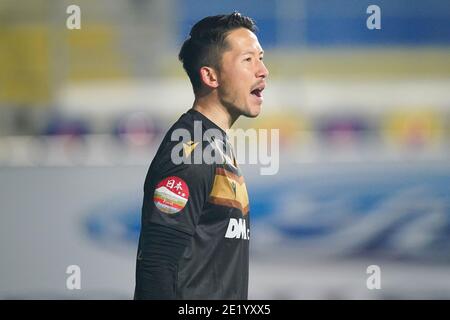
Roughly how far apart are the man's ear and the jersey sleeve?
0.38 meters

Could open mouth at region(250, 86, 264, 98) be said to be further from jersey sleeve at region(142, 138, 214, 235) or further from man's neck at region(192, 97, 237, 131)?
jersey sleeve at region(142, 138, 214, 235)

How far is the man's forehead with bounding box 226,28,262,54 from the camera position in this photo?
3.25 m

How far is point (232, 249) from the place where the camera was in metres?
2.98

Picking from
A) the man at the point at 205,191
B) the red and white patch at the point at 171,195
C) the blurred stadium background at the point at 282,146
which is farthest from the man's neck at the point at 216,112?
the blurred stadium background at the point at 282,146

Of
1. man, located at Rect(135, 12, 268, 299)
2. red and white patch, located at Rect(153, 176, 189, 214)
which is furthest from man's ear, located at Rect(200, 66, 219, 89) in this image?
red and white patch, located at Rect(153, 176, 189, 214)

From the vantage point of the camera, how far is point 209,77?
3.23 m

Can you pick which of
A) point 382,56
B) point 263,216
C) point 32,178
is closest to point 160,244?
point 263,216

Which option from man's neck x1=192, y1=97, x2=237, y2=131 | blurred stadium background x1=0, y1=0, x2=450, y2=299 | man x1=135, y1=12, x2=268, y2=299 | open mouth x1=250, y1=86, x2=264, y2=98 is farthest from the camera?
blurred stadium background x1=0, y1=0, x2=450, y2=299

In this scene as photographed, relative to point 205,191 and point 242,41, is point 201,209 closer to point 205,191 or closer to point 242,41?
point 205,191

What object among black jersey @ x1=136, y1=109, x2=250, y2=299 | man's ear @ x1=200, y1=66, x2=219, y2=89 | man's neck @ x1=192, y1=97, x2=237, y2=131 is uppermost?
man's ear @ x1=200, y1=66, x2=219, y2=89

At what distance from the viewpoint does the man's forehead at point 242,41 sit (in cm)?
325

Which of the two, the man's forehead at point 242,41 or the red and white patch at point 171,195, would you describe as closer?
the red and white patch at point 171,195

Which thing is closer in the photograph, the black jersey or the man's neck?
the black jersey

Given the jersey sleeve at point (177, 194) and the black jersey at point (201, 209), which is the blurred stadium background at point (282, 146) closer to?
the black jersey at point (201, 209)
